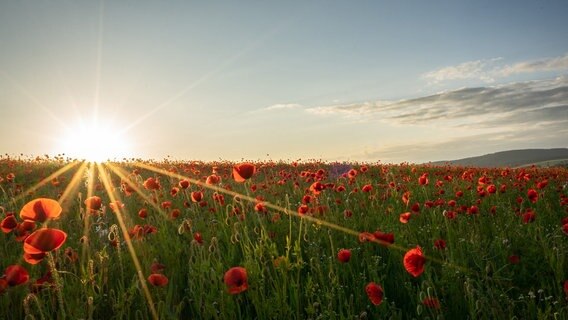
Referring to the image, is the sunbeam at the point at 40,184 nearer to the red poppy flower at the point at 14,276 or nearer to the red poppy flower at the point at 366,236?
the red poppy flower at the point at 14,276

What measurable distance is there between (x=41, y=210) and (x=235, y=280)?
130 cm

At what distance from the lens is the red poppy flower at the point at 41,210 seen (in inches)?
105

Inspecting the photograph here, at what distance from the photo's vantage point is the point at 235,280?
2.63m

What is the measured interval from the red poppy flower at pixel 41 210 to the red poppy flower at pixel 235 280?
114 cm

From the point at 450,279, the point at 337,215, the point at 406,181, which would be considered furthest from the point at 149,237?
the point at 406,181

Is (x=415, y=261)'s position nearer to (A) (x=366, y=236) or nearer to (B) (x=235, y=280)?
(A) (x=366, y=236)

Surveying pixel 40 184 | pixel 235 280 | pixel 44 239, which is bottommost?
pixel 235 280

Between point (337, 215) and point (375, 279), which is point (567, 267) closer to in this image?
point (375, 279)

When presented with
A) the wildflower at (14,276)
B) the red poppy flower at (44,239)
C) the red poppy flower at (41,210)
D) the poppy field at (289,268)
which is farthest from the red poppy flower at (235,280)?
the wildflower at (14,276)

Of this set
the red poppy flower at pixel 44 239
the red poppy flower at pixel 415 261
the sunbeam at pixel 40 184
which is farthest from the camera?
the sunbeam at pixel 40 184

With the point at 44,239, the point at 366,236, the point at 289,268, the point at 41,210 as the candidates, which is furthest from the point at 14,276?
the point at 366,236

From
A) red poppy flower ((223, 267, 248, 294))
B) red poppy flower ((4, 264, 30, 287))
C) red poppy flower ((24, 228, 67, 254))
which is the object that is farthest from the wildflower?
red poppy flower ((223, 267, 248, 294))

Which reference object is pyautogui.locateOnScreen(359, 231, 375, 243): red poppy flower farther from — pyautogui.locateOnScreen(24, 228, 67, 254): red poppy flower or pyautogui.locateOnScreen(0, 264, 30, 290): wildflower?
pyautogui.locateOnScreen(0, 264, 30, 290): wildflower

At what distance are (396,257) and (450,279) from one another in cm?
72
